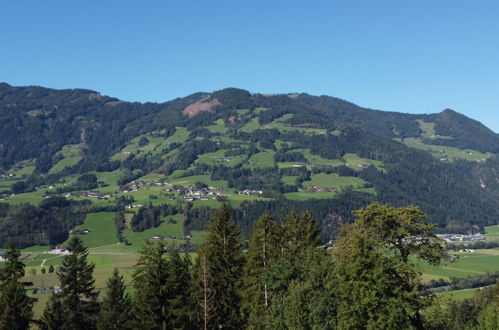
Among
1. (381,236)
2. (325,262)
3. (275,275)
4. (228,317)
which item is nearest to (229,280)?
(228,317)

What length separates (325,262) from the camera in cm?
4194

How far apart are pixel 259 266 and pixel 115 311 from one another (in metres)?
16.5

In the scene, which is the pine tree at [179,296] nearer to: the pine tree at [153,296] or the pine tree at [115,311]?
the pine tree at [153,296]

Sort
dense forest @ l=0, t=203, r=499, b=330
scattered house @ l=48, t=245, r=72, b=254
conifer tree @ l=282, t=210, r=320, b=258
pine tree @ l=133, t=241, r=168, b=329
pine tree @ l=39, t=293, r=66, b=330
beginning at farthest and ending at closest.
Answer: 1. scattered house @ l=48, t=245, r=72, b=254
2. conifer tree @ l=282, t=210, r=320, b=258
3. pine tree @ l=133, t=241, r=168, b=329
4. pine tree @ l=39, t=293, r=66, b=330
5. dense forest @ l=0, t=203, r=499, b=330

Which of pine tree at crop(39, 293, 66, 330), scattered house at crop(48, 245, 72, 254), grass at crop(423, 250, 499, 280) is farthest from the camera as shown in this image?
scattered house at crop(48, 245, 72, 254)

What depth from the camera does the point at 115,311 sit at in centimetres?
4881

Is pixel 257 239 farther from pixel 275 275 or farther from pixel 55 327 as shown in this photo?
pixel 55 327

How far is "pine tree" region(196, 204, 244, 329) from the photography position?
53.3 meters

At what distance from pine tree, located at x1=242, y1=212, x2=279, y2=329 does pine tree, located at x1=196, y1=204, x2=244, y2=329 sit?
1.90m

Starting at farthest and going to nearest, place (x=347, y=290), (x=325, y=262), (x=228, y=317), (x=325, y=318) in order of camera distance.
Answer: (x=228, y=317)
(x=325, y=262)
(x=325, y=318)
(x=347, y=290)

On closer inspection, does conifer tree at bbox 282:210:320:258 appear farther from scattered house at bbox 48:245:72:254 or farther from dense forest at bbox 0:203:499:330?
scattered house at bbox 48:245:72:254

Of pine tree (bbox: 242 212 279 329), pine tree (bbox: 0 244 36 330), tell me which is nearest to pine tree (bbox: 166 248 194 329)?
pine tree (bbox: 242 212 279 329)

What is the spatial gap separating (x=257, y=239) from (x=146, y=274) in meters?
13.9

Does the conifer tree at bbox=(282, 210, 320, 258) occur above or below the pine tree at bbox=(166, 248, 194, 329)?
above
